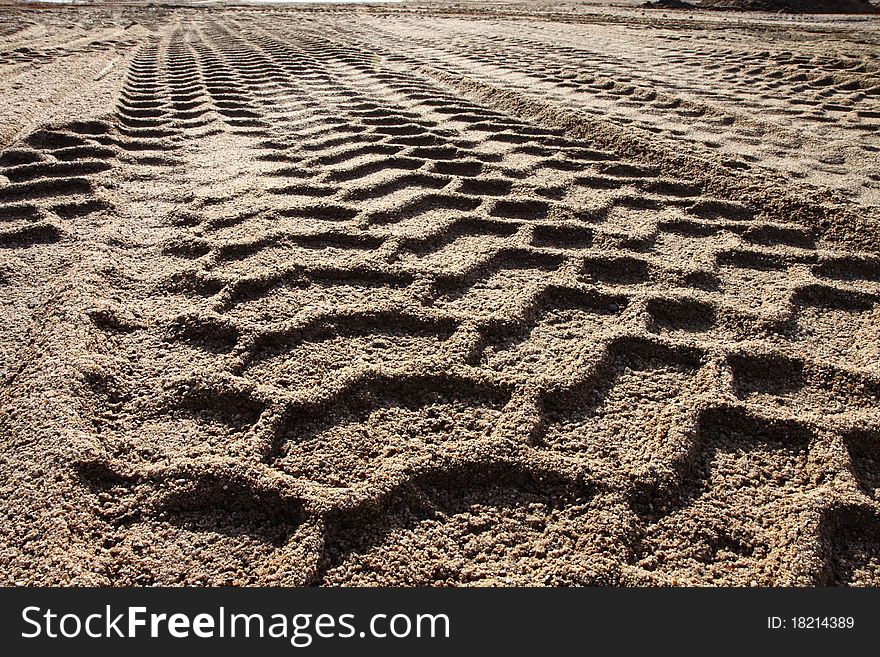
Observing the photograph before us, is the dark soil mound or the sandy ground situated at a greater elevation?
the dark soil mound

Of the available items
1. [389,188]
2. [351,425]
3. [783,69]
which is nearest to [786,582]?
[351,425]

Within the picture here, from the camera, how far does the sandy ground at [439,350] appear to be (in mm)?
985

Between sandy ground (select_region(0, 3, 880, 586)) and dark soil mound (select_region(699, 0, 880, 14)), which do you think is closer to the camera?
sandy ground (select_region(0, 3, 880, 586))

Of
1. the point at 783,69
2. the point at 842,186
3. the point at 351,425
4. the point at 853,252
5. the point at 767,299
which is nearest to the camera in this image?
the point at 351,425

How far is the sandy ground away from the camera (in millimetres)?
985

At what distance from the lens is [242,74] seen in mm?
4477

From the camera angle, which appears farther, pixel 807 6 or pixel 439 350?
pixel 807 6

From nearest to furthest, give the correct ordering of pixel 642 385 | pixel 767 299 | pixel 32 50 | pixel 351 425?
pixel 351 425 → pixel 642 385 → pixel 767 299 → pixel 32 50

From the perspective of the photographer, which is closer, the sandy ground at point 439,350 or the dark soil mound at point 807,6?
the sandy ground at point 439,350

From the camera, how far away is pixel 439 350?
1.40m

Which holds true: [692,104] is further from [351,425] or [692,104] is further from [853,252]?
[351,425]

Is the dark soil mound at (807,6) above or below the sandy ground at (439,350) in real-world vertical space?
above

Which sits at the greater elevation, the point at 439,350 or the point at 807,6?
the point at 807,6

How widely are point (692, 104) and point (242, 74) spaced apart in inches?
116
